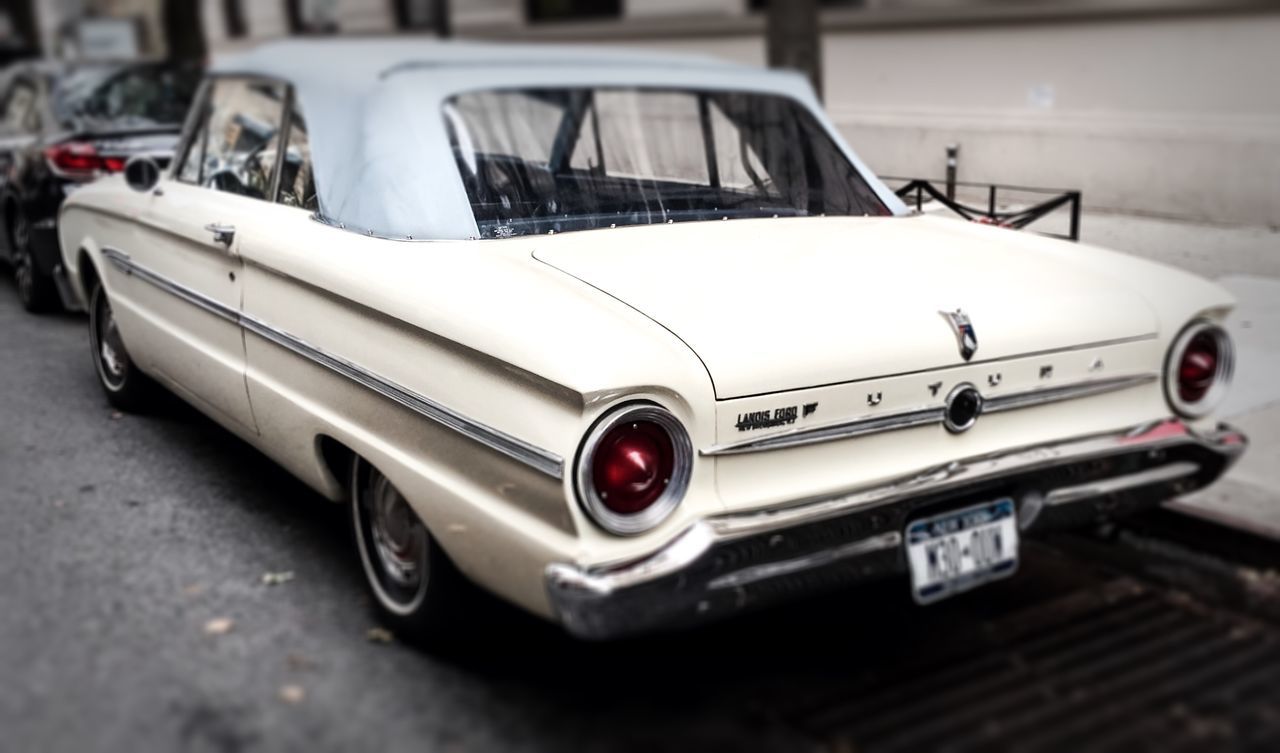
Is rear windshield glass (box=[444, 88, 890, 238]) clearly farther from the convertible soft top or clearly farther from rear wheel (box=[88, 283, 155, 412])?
rear wheel (box=[88, 283, 155, 412])

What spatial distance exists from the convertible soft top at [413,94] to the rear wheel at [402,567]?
0.76 m

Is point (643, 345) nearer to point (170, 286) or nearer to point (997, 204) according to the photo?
point (170, 286)

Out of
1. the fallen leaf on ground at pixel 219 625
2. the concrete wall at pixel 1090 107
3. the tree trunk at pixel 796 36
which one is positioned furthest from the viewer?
the tree trunk at pixel 796 36

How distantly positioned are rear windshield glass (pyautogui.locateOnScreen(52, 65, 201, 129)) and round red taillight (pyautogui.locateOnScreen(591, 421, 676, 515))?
695 cm

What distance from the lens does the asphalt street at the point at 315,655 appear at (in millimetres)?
3223

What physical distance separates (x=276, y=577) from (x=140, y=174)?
207 centimetres

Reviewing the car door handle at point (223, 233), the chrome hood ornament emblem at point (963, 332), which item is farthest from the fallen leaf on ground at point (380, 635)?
the chrome hood ornament emblem at point (963, 332)

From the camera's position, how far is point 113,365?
620cm

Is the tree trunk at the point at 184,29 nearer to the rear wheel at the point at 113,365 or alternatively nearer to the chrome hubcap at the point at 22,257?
the chrome hubcap at the point at 22,257

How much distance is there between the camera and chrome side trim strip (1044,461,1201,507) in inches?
136

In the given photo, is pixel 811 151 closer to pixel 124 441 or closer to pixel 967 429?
pixel 967 429

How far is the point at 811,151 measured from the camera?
14.8ft

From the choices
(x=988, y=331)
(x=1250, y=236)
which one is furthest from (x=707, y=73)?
(x=1250, y=236)

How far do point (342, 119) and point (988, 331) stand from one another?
2108 mm
